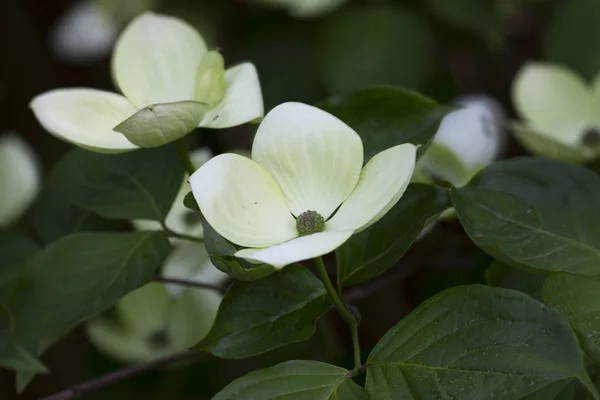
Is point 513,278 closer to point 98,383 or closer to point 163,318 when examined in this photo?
point 98,383

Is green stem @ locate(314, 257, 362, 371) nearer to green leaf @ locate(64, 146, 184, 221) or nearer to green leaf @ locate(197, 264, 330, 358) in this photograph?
green leaf @ locate(197, 264, 330, 358)

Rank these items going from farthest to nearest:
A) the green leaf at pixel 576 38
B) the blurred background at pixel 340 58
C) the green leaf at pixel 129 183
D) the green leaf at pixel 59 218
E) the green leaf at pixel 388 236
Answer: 1. the green leaf at pixel 576 38
2. the blurred background at pixel 340 58
3. the green leaf at pixel 59 218
4. the green leaf at pixel 129 183
5. the green leaf at pixel 388 236

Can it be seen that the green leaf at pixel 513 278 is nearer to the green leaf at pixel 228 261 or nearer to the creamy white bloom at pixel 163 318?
the green leaf at pixel 228 261

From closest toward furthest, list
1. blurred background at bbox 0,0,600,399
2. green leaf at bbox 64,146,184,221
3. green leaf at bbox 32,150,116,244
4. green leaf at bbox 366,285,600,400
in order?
green leaf at bbox 366,285,600,400 < green leaf at bbox 64,146,184,221 < green leaf at bbox 32,150,116,244 < blurred background at bbox 0,0,600,399

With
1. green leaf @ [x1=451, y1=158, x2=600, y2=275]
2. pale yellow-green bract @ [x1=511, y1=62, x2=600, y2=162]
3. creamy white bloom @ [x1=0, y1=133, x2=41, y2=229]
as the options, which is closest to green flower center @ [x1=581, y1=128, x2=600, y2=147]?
pale yellow-green bract @ [x1=511, y1=62, x2=600, y2=162]

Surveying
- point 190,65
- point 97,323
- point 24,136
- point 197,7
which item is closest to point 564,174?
point 190,65

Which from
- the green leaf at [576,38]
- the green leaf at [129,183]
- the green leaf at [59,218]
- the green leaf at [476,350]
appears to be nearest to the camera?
the green leaf at [476,350]

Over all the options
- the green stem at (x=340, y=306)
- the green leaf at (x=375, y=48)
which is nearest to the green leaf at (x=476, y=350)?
the green stem at (x=340, y=306)
